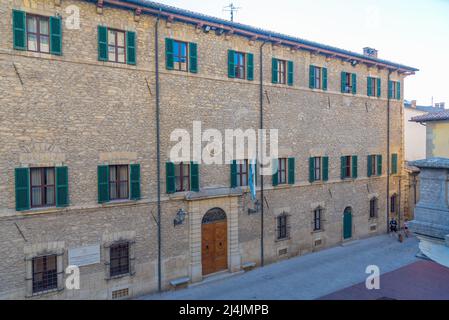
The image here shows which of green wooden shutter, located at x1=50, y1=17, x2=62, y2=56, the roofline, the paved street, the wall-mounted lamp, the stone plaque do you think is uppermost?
the roofline

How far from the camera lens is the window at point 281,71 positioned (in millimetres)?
18250

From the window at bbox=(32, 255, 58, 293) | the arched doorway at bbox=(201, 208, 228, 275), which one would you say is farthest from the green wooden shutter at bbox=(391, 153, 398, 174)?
the window at bbox=(32, 255, 58, 293)

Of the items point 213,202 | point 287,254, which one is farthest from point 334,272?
point 213,202

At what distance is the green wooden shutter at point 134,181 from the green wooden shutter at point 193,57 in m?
4.99

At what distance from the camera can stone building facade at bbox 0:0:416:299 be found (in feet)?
38.7

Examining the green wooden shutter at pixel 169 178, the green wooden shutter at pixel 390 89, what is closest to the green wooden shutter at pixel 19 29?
the green wooden shutter at pixel 169 178

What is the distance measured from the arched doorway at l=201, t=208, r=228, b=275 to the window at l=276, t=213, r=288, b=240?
3.40 m

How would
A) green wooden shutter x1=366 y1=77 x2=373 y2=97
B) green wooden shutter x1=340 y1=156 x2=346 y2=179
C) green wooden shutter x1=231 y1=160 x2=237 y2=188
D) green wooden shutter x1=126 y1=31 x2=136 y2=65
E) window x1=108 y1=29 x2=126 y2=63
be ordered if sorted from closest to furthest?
window x1=108 y1=29 x2=126 y2=63
green wooden shutter x1=126 y1=31 x2=136 y2=65
green wooden shutter x1=231 y1=160 x2=237 y2=188
green wooden shutter x1=340 y1=156 x2=346 y2=179
green wooden shutter x1=366 y1=77 x2=373 y2=97

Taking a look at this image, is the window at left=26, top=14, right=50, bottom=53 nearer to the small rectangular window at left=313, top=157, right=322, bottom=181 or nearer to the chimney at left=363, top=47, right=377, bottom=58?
the small rectangular window at left=313, top=157, right=322, bottom=181

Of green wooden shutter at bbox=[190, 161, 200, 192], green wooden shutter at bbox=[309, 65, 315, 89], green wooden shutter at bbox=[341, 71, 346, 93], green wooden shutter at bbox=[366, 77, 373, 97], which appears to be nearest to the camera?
green wooden shutter at bbox=[190, 161, 200, 192]

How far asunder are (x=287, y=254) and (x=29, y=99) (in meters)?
14.4

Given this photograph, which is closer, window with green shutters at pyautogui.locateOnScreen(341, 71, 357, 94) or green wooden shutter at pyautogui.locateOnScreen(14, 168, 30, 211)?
green wooden shutter at pyautogui.locateOnScreen(14, 168, 30, 211)

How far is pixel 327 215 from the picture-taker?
20578mm
